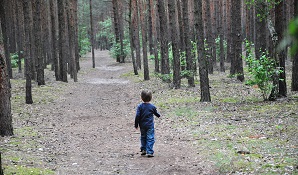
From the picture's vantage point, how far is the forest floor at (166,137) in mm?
7168

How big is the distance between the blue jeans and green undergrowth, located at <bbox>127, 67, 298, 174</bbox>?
3.71 feet

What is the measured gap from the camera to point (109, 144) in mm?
9930

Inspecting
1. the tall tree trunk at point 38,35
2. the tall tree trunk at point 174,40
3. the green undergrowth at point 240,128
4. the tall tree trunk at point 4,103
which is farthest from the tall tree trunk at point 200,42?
the tall tree trunk at point 38,35

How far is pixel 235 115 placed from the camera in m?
12.3

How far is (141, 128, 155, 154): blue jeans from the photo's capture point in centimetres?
806

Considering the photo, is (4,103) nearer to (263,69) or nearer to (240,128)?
(240,128)

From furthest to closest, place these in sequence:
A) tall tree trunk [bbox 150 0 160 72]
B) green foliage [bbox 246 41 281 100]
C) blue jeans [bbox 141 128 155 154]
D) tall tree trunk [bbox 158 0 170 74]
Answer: tall tree trunk [bbox 150 0 160 72]
tall tree trunk [bbox 158 0 170 74]
green foliage [bbox 246 41 281 100]
blue jeans [bbox 141 128 155 154]

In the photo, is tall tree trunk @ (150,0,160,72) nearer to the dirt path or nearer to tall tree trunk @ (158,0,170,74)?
tall tree trunk @ (158,0,170,74)

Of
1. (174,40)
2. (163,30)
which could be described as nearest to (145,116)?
(174,40)

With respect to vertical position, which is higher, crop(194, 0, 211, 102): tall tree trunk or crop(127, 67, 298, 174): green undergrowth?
crop(194, 0, 211, 102): tall tree trunk

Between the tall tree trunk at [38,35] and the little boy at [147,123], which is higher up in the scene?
the tall tree trunk at [38,35]

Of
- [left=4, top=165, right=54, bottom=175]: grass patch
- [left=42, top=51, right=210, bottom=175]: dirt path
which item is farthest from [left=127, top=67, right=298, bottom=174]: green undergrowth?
[left=4, top=165, right=54, bottom=175]: grass patch

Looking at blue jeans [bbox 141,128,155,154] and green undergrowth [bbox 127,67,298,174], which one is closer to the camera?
green undergrowth [bbox 127,67,298,174]

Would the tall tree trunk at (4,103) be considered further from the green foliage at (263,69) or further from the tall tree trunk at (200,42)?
the green foliage at (263,69)
